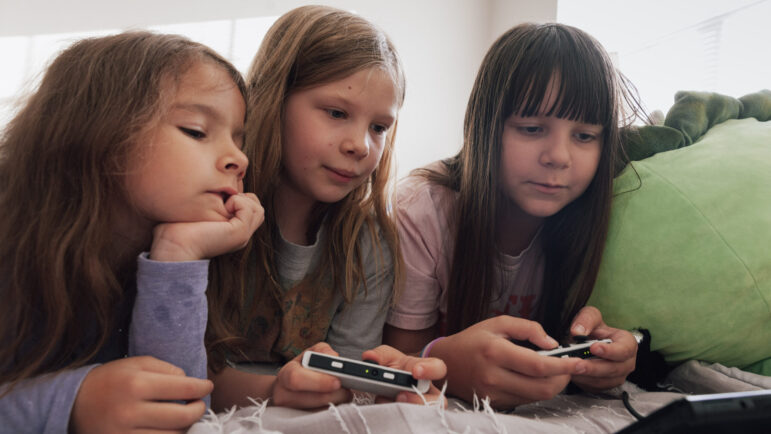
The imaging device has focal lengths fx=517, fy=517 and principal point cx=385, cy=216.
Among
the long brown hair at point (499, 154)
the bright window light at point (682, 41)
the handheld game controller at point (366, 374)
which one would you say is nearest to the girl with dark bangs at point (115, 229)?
the handheld game controller at point (366, 374)

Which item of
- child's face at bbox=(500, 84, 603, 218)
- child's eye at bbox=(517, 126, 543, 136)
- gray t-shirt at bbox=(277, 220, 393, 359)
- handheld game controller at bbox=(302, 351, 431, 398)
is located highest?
child's eye at bbox=(517, 126, 543, 136)

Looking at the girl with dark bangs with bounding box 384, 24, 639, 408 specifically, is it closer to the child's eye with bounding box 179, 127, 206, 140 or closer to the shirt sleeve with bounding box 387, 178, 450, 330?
the shirt sleeve with bounding box 387, 178, 450, 330

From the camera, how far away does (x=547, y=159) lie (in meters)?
0.87

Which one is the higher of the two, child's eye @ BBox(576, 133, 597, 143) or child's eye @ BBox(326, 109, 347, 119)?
child's eye @ BBox(326, 109, 347, 119)

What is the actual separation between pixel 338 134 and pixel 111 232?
14.7 inches

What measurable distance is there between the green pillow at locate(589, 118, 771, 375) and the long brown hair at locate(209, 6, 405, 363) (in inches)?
15.2

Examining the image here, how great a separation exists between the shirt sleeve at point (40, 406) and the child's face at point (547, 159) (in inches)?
27.9

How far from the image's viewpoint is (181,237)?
0.61 meters

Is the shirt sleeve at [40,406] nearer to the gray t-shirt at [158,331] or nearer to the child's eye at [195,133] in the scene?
the gray t-shirt at [158,331]

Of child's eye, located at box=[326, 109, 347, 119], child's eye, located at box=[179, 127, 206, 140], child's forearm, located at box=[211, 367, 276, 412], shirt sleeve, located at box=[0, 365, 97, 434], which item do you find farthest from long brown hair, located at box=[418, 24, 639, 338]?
shirt sleeve, located at box=[0, 365, 97, 434]

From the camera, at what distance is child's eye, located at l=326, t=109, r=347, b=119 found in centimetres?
89

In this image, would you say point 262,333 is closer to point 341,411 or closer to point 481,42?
point 341,411

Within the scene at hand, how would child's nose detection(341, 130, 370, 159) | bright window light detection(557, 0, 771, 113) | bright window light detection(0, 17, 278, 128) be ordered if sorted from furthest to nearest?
bright window light detection(0, 17, 278, 128) < bright window light detection(557, 0, 771, 113) < child's nose detection(341, 130, 370, 159)

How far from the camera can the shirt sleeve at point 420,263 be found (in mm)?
973
